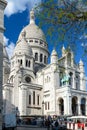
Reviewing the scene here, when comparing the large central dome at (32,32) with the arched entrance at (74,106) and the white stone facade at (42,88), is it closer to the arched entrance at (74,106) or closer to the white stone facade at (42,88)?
the white stone facade at (42,88)

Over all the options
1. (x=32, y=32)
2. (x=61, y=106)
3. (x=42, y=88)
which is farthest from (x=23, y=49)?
(x=61, y=106)

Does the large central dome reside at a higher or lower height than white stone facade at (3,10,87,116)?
higher

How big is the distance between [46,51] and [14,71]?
14.9m

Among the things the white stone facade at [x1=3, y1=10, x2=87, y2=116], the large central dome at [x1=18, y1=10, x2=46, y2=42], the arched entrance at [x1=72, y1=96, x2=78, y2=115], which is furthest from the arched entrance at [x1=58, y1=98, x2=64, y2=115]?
the large central dome at [x1=18, y1=10, x2=46, y2=42]

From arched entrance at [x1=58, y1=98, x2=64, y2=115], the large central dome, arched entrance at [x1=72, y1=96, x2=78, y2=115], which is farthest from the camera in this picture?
the large central dome

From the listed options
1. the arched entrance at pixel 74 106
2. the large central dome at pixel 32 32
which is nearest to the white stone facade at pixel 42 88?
the arched entrance at pixel 74 106

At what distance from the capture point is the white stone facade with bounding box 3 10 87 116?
61.3 metres

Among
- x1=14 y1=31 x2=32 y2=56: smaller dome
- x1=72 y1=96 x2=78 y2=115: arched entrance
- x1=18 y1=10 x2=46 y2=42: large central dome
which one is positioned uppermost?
x1=18 y1=10 x2=46 y2=42: large central dome

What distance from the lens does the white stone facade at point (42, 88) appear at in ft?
201

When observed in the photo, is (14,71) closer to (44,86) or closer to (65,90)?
(44,86)

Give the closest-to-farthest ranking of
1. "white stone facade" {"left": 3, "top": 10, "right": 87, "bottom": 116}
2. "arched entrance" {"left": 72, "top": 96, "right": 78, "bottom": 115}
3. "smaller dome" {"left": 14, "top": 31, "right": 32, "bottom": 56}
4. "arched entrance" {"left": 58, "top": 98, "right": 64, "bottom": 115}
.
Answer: "white stone facade" {"left": 3, "top": 10, "right": 87, "bottom": 116}, "arched entrance" {"left": 72, "top": 96, "right": 78, "bottom": 115}, "arched entrance" {"left": 58, "top": 98, "right": 64, "bottom": 115}, "smaller dome" {"left": 14, "top": 31, "right": 32, "bottom": 56}

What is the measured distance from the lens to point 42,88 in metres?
66.6

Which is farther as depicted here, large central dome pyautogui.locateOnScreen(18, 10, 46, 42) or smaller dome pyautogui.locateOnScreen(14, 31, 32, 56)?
large central dome pyautogui.locateOnScreen(18, 10, 46, 42)

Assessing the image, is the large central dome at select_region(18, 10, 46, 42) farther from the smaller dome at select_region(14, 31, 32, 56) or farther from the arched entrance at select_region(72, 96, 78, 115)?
the arched entrance at select_region(72, 96, 78, 115)
